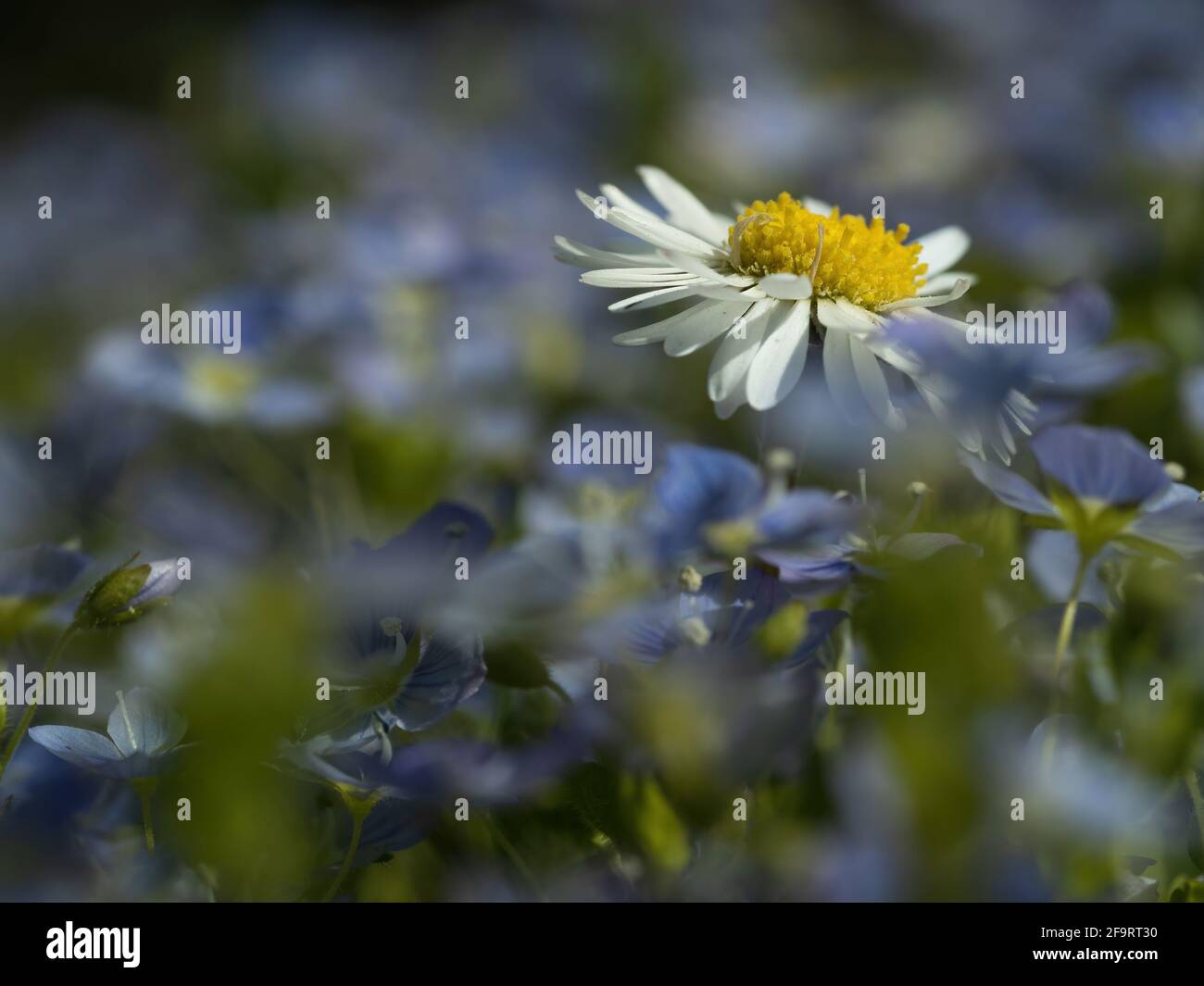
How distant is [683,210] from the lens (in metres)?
0.53

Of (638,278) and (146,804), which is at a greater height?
(638,278)

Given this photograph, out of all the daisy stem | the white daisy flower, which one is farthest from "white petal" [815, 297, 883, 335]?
the daisy stem

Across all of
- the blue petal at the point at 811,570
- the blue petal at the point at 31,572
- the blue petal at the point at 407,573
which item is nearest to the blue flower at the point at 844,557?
the blue petal at the point at 811,570

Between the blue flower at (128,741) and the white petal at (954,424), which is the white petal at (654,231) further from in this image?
the blue flower at (128,741)

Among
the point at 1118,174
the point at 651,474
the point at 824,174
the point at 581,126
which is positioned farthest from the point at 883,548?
the point at 581,126

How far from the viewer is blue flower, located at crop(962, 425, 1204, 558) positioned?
37 centimetres

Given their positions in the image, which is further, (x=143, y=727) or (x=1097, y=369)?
(x=1097, y=369)

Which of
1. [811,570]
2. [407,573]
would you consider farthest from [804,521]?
[407,573]

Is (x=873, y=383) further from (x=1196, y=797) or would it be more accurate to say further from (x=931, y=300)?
(x=1196, y=797)

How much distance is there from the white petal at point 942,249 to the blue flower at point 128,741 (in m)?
0.35

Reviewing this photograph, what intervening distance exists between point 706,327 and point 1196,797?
0.68ft

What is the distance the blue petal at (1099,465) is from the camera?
1.21 ft

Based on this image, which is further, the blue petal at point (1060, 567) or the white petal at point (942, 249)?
the white petal at point (942, 249)

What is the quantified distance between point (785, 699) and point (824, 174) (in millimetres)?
1146
